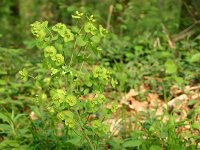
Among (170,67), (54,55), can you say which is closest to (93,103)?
(54,55)

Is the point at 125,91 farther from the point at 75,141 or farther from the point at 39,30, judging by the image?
the point at 39,30

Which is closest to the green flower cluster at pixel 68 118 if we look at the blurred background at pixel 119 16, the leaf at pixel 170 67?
the leaf at pixel 170 67

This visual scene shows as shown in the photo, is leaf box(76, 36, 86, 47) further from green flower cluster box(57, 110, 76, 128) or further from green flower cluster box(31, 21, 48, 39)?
green flower cluster box(57, 110, 76, 128)

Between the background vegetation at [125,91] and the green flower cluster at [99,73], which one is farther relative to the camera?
the background vegetation at [125,91]

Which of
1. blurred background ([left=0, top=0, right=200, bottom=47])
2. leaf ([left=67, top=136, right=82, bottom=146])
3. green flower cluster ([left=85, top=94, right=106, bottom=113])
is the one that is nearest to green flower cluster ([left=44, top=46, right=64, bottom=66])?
green flower cluster ([left=85, top=94, right=106, bottom=113])

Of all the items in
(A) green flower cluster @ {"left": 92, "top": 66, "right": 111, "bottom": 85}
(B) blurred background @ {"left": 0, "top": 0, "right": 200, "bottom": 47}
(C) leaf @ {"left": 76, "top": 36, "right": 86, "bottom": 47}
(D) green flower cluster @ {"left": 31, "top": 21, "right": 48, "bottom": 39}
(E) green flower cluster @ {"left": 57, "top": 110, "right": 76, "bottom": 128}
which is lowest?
(E) green flower cluster @ {"left": 57, "top": 110, "right": 76, "bottom": 128}

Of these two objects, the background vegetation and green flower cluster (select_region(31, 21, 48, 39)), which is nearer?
green flower cluster (select_region(31, 21, 48, 39))

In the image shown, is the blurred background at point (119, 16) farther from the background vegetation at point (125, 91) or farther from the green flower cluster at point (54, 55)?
the green flower cluster at point (54, 55)

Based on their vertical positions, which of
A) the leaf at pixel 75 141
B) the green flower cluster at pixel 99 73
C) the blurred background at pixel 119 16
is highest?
the blurred background at pixel 119 16
